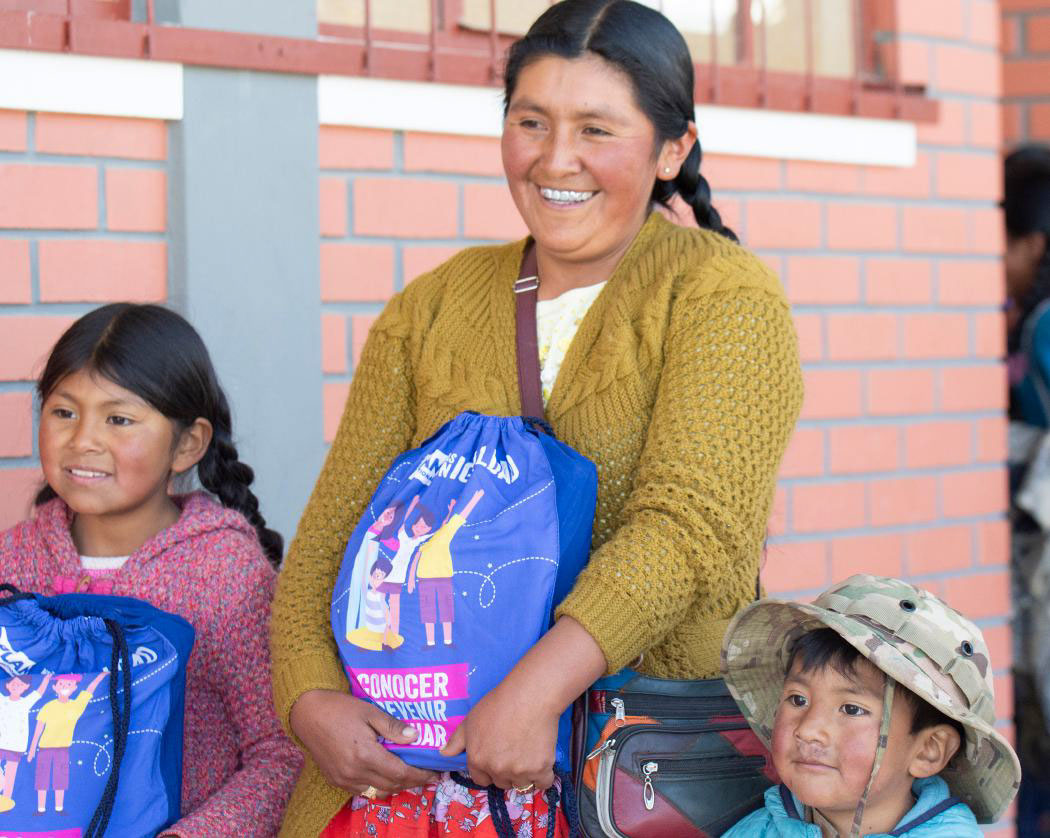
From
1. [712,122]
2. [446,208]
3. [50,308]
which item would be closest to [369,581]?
[50,308]

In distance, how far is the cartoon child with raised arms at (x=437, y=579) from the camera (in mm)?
2006

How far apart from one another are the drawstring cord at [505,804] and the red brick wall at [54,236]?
1504 millimetres

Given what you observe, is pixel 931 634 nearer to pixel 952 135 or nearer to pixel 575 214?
pixel 575 214

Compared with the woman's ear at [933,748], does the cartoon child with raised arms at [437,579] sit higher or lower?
higher

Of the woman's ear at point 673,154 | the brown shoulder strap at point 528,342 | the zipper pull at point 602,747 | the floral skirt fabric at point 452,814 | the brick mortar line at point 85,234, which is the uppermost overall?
the woman's ear at point 673,154

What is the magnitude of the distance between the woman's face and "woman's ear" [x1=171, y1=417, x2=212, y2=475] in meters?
0.81

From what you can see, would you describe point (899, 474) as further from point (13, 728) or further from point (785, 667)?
point (13, 728)

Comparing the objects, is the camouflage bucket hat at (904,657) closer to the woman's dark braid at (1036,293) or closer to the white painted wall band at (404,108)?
the white painted wall band at (404,108)

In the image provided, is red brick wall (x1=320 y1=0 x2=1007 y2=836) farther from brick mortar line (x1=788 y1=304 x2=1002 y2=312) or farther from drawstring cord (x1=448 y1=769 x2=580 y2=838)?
drawstring cord (x1=448 y1=769 x2=580 y2=838)

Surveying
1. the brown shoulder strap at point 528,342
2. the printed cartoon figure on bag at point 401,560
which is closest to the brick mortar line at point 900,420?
the brown shoulder strap at point 528,342

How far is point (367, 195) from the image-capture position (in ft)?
11.5

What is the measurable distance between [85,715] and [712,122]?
94.7 inches

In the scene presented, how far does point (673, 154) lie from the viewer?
239 centimetres

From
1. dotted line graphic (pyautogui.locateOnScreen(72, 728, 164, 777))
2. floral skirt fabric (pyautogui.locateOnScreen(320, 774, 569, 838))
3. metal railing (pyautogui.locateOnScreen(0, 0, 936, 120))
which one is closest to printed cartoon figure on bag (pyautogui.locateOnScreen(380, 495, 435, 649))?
floral skirt fabric (pyautogui.locateOnScreen(320, 774, 569, 838))
